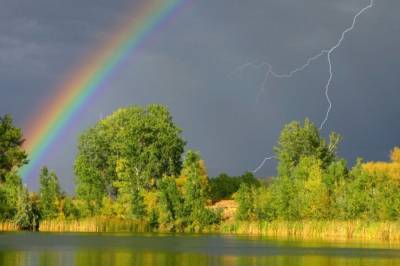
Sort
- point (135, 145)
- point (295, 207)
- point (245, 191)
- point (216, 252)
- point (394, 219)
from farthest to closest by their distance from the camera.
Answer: point (135, 145) → point (245, 191) → point (295, 207) → point (394, 219) → point (216, 252)

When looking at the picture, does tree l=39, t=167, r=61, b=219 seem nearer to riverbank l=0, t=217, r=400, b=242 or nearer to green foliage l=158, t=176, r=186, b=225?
riverbank l=0, t=217, r=400, b=242

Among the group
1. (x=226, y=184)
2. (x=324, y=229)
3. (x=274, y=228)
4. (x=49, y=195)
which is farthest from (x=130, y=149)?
(x=324, y=229)

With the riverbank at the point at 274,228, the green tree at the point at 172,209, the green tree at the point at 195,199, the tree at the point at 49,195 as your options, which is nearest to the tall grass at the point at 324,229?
the riverbank at the point at 274,228

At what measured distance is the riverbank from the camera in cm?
7024

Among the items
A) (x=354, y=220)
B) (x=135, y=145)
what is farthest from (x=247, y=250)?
(x=135, y=145)

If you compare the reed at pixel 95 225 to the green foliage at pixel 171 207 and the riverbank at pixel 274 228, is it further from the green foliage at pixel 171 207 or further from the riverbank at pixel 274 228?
the green foliage at pixel 171 207

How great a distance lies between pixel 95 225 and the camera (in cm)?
9625

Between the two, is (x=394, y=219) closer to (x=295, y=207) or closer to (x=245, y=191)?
(x=295, y=207)

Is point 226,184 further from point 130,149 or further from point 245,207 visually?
point 245,207

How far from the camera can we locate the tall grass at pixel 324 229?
69312mm

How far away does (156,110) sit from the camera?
12544 centimetres

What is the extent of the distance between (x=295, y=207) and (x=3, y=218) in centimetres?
4036

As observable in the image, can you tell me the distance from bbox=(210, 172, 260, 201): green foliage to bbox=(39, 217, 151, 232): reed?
3911cm

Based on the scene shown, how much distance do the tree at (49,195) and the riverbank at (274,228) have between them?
3350 millimetres
